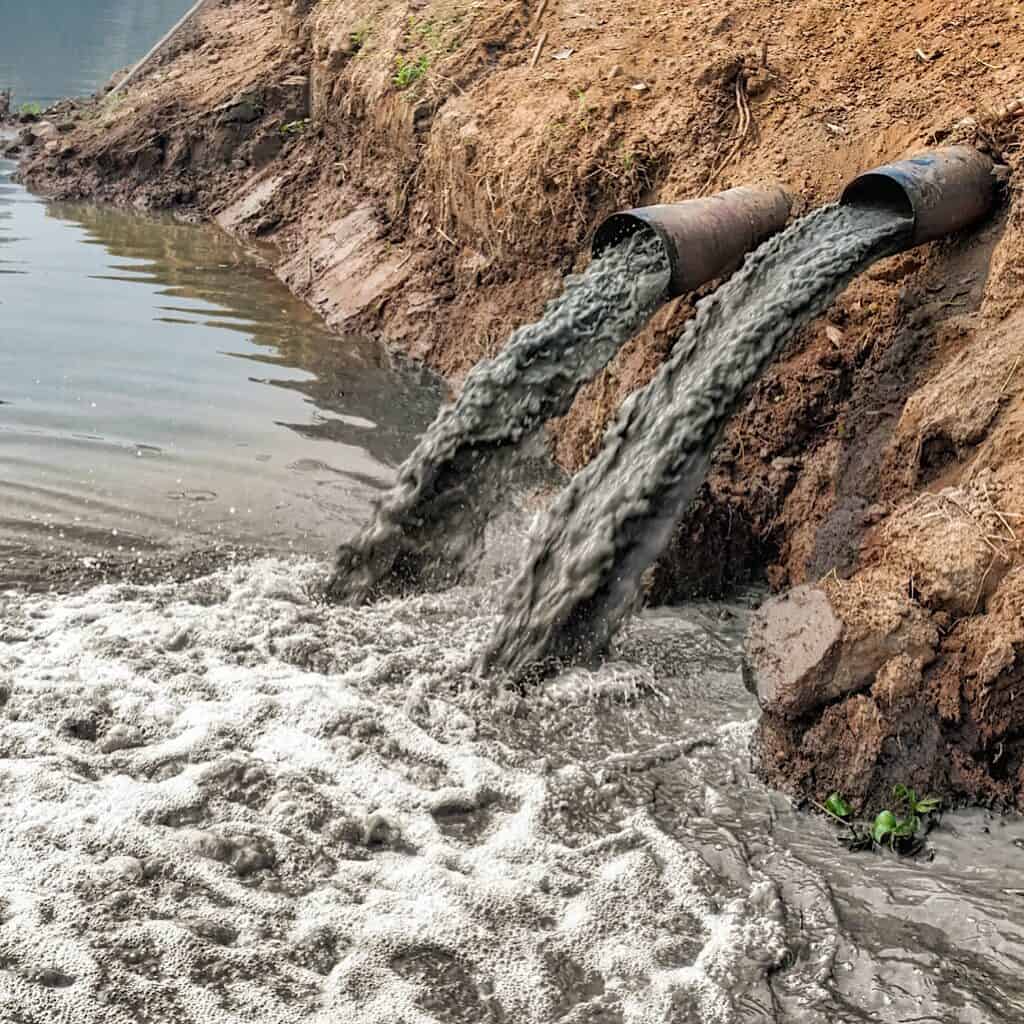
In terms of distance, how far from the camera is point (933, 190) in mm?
4902

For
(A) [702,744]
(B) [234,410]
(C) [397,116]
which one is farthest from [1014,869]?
(C) [397,116]

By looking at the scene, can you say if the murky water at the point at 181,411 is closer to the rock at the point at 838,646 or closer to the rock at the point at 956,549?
the rock at the point at 838,646

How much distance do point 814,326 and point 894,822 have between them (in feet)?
8.45

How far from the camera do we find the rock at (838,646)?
396 cm

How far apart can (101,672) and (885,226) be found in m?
3.50

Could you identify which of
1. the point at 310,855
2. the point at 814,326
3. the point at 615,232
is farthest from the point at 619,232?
the point at 310,855

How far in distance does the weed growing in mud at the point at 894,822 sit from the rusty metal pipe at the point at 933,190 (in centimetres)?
233

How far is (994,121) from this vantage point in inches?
211

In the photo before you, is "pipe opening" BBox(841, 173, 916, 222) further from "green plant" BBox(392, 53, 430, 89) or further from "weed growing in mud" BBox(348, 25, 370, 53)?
"weed growing in mud" BBox(348, 25, 370, 53)

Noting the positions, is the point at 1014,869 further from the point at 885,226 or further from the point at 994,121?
the point at 994,121

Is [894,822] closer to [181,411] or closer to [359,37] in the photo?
[181,411]

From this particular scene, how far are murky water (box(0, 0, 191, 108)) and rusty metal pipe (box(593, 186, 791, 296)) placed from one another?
1762 cm

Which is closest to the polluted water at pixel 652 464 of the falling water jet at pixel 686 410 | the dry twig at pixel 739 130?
the falling water jet at pixel 686 410

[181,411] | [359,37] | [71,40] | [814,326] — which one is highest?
[71,40]
